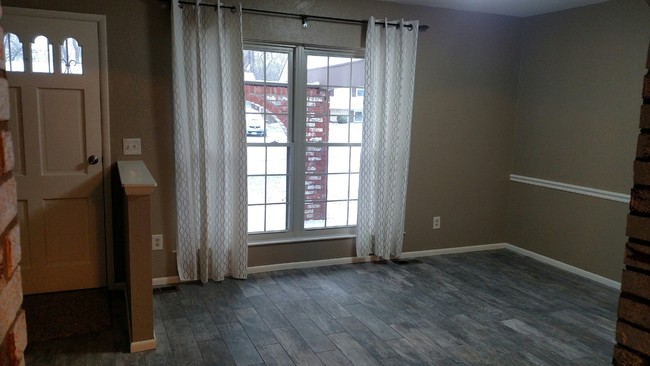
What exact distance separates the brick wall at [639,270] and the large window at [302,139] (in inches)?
125

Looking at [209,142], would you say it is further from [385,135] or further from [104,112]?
[385,135]

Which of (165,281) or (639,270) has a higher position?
(639,270)

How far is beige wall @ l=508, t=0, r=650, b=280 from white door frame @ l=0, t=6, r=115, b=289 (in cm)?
377

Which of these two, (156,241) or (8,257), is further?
(156,241)

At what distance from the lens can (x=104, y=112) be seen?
3486mm

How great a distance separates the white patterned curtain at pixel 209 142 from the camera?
3.56 meters

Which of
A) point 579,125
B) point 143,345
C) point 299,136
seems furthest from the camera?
point 579,125

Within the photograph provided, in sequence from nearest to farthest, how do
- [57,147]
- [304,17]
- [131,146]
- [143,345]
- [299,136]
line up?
[143,345]
[57,147]
[131,146]
[304,17]
[299,136]

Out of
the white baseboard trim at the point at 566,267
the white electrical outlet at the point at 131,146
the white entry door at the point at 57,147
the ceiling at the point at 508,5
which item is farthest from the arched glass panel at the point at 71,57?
the white baseboard trim at the point at 566,267

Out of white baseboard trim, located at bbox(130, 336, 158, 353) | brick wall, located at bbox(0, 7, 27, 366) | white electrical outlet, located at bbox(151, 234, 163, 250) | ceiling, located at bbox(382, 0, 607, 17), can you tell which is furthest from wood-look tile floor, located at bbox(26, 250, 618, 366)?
ceiling, located at bbox(382, 0, 607, 17)

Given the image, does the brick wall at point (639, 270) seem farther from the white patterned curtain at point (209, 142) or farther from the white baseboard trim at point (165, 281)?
the white baseboard trim at point (165, 281)

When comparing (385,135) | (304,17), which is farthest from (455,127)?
(304,17)

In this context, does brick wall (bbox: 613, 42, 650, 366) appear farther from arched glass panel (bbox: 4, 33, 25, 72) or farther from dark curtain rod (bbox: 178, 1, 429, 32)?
arched glass panel (bbox: 4, 33, 25, 72)

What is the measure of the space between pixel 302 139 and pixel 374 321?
65.7 inches
